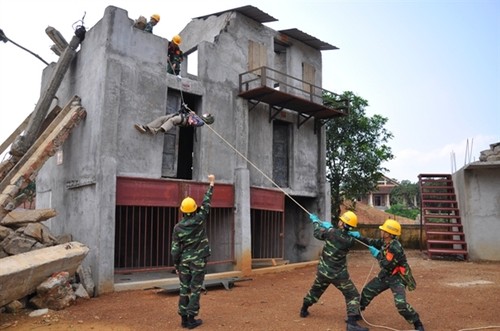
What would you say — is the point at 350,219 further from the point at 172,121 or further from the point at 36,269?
the point at 172,121

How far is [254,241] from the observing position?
48.6 ft

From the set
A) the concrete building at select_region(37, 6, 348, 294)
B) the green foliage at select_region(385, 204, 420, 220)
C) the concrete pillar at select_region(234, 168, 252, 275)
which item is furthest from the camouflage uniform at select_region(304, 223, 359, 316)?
the green foliage at select_region(385, 204, 420, 220)

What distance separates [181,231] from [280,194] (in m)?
7.86

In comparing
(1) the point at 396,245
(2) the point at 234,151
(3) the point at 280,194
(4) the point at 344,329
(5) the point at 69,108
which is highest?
(5) the point at 69,108

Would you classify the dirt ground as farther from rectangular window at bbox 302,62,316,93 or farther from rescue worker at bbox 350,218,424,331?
rectangular window at bbox 302,62,316,93

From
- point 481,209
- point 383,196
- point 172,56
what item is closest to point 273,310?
point 172,56

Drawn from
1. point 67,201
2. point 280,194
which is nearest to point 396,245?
point 280,194

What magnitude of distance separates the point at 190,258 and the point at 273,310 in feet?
6.75

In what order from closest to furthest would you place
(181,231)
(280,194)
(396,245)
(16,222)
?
(396,245)
(181,231)
(16,222)
(280,194)

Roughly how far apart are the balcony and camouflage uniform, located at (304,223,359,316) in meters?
7.11

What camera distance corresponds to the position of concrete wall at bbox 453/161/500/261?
45.4ft

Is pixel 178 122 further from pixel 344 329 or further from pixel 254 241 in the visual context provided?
pixel 344 329

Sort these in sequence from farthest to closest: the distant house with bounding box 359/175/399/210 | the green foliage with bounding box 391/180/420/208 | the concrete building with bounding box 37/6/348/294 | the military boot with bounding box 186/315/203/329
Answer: the distant house with bounding box 359/175/399/210 < the green foliage with bounding box 391/180/420/208 < the concrete building with bounding box 37/6/348/294 < the military boot with bounding box 186/315/203/329

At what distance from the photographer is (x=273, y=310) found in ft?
24.4
